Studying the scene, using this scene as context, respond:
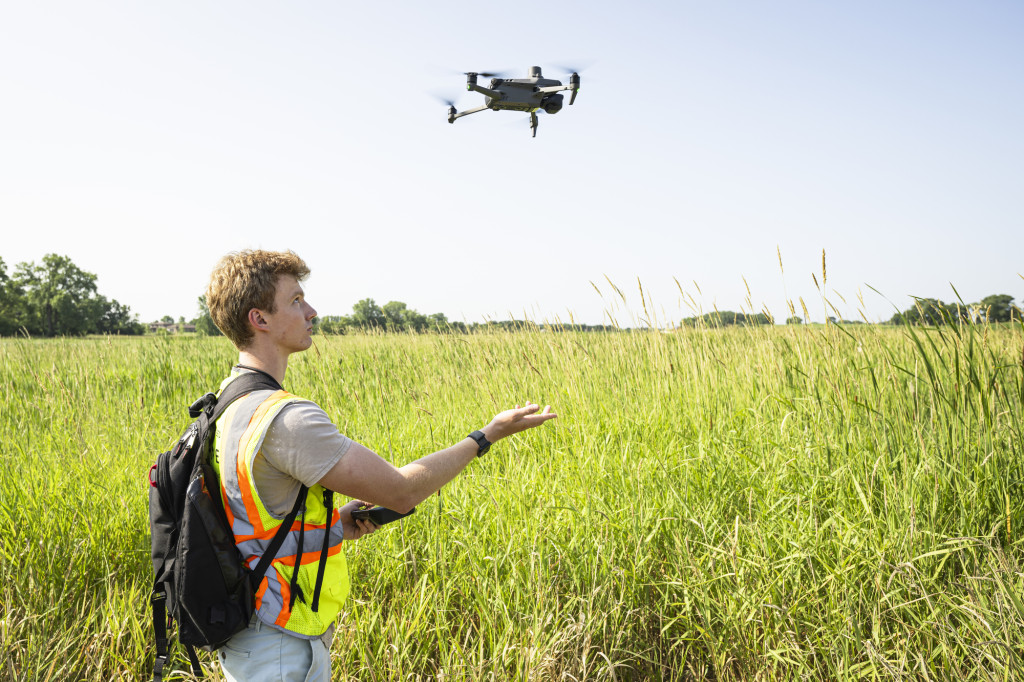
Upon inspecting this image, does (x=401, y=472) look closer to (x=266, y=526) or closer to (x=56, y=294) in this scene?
(x=266, y=526)

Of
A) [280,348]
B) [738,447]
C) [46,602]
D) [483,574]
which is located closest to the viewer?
[280,348]

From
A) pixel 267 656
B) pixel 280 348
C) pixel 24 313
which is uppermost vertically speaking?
pixel 24 313

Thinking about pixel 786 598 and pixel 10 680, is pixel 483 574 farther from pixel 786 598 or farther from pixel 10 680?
pixel 10 680

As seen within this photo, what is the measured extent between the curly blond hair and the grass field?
129cm

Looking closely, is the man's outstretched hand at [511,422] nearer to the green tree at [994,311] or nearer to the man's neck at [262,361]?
the man's neck at [262,361]

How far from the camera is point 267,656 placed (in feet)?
4.87

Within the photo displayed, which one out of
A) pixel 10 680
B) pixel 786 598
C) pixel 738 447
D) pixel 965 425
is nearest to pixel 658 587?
pixel 786 598

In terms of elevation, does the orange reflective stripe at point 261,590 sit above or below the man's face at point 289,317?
below

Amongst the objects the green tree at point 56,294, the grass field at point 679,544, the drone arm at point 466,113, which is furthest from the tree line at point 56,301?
the grass field at point 679,544

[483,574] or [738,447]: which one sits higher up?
[738,447]

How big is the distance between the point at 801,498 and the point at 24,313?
84508mm

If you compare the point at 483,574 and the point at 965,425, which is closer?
the point at 483,574

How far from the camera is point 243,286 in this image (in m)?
1.65

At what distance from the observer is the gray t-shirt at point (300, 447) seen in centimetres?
142
